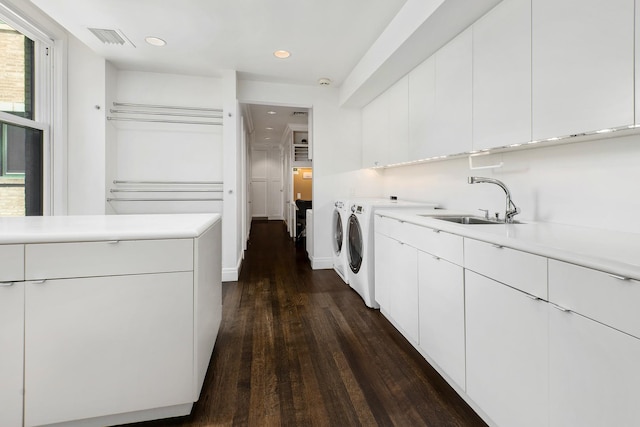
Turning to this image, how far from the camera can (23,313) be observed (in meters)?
1.21

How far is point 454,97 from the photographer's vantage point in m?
2.11

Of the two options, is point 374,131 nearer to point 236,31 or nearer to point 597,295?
point 236,31

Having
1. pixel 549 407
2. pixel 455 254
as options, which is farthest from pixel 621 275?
pixel 455 254

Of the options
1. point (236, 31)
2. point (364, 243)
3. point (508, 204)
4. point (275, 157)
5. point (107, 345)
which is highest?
point (275, 157)

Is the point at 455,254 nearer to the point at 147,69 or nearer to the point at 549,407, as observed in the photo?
the point at 549,407

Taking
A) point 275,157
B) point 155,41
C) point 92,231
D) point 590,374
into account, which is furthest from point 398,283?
point 275,157

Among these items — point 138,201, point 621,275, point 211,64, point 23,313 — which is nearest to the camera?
point 621,275

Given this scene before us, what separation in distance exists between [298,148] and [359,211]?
164 inches

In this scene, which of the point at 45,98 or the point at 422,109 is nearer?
the point at 422,109

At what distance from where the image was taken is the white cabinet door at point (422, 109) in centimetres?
240

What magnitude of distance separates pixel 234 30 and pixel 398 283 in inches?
98.5

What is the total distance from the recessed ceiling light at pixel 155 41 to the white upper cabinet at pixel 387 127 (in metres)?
2.27

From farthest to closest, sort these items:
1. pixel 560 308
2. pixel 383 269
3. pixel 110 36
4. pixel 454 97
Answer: pixel 110 36
pixel 383 269
pixel 454 97
pixel 560 308

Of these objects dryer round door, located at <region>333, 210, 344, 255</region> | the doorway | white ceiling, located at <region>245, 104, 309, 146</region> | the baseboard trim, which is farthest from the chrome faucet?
white ceiling, located at <region>245, 104, 309, 146</region>
